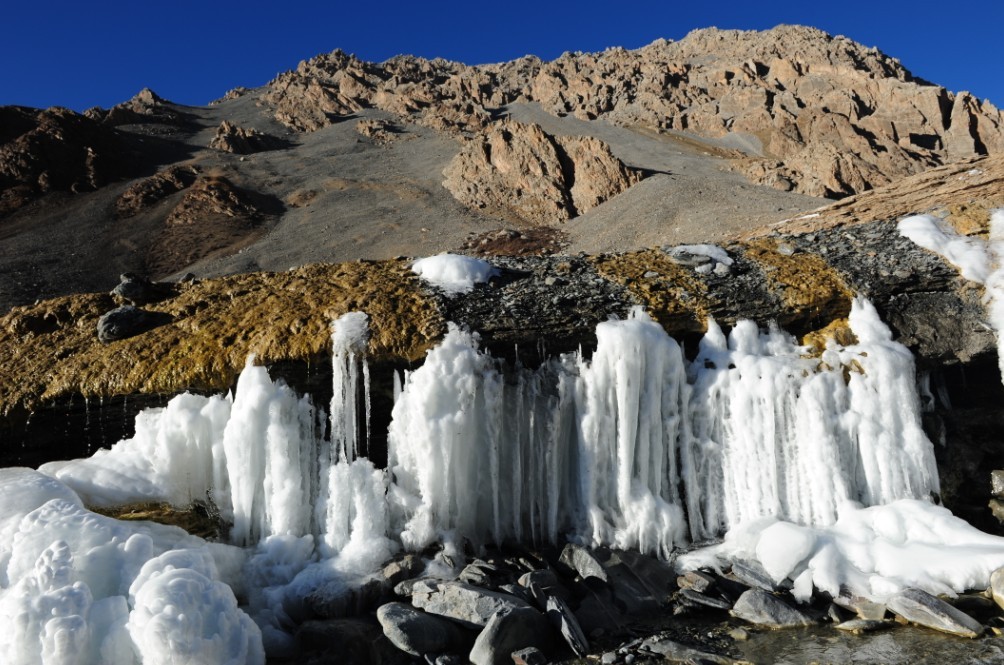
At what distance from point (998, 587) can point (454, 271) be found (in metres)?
8.21

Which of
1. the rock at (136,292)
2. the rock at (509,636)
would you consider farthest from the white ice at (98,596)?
the rock at (136,292)

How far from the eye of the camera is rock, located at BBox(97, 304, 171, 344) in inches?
392

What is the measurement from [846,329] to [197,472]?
9830mm

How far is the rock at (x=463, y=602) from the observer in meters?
7.23

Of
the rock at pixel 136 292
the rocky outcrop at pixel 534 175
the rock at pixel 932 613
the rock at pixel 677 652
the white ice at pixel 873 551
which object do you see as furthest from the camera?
the rocky outcrop at pixel 534 175

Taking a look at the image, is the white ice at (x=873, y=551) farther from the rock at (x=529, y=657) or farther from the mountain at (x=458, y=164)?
the mountain at (x=458, y=164)

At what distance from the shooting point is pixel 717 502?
31.0 feet

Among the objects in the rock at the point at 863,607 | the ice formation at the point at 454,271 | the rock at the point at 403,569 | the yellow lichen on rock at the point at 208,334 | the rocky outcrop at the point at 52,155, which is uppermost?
the rocky outcrop at the point at 52,155

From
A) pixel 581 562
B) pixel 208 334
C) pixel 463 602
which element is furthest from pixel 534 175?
pixel 463 602

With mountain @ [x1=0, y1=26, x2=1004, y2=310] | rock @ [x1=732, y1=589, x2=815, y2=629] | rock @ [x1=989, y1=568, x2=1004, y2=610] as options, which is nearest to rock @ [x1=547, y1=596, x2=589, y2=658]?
rock @ [x1=732, y1=589, x2=815, y2=629]

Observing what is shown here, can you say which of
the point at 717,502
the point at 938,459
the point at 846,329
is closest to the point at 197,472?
the point at 717,502

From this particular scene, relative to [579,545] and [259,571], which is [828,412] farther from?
[259,571]

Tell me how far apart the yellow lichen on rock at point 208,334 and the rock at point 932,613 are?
652 centimetres

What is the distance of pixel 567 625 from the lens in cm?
717
